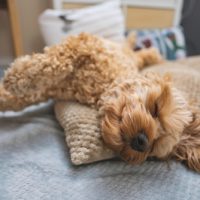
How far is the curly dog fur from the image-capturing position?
857 mm

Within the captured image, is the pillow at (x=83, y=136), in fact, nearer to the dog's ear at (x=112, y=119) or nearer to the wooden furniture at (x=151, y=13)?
the dog's ear at (x=112, y=119)

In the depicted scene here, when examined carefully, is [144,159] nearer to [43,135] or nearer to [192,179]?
[192,179]

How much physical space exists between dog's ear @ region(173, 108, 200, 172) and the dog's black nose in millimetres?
163

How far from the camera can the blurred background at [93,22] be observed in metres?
1.89

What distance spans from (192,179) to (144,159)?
16 centimetres

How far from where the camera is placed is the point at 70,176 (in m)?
0.84

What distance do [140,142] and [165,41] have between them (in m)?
1.57

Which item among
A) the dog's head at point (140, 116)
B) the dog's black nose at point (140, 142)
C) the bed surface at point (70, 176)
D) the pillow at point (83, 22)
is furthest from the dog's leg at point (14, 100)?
the pillow at point (83, 22)

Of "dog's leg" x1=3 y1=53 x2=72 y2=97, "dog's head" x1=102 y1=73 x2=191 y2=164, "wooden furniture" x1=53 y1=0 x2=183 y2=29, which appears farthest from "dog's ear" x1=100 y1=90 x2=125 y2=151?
"wooden furniture" x1=53 y1=0 x2=183 y2=29

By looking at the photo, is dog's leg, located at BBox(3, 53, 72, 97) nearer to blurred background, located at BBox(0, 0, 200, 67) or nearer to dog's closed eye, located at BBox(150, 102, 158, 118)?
dog's closed eye, located at BBox(150, 102, 158, 118)

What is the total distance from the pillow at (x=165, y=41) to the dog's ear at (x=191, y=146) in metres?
1.29

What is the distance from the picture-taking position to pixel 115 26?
2.00 m

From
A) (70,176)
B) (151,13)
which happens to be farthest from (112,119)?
(151,13)

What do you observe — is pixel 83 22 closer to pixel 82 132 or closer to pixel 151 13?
pixel 151 13
